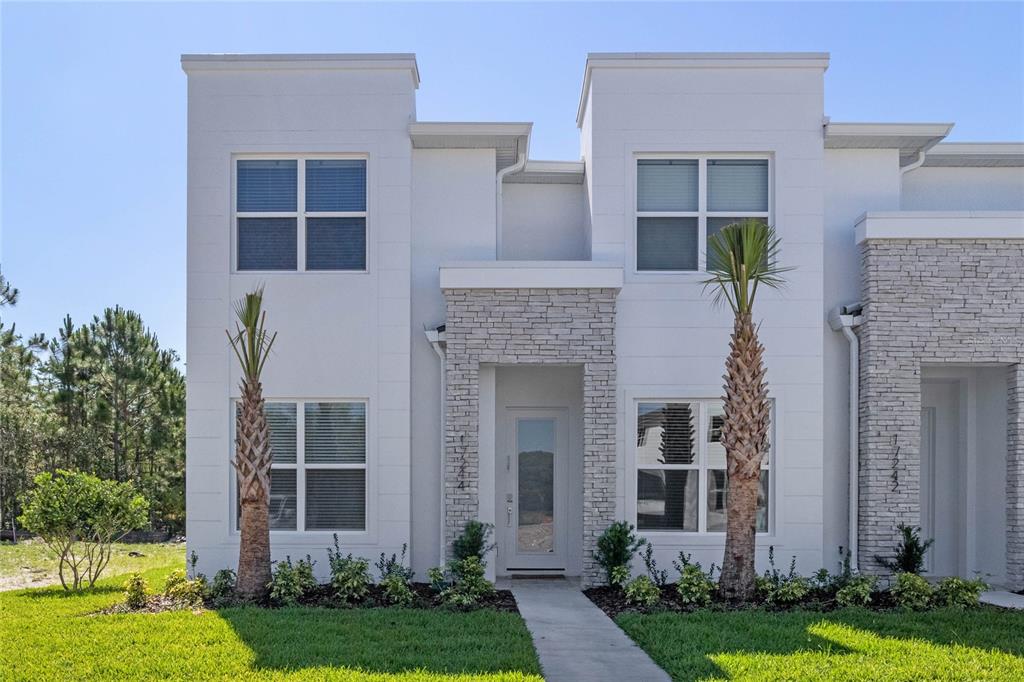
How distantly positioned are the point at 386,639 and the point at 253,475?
2.97 m

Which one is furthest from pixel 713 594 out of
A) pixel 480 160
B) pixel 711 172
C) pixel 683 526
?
pixel 480 160

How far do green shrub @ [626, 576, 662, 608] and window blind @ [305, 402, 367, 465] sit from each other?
3.95 meters

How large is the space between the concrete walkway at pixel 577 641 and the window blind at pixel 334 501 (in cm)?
236

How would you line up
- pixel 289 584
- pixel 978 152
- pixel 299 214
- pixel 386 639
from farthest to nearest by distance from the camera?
pixel 978 152 → pixel 299 214 → pixel 289 584 → pixel 386 639

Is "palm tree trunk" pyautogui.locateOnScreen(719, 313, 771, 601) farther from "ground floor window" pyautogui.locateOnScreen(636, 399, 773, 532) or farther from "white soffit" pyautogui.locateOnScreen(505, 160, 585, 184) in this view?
"white soffit" pyautogui.locateOnScreen(505, 160, 585, 184)

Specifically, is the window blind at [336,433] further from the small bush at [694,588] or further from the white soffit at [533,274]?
the small bush at [694,588]

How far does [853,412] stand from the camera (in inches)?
450

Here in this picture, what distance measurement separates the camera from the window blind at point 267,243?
37.9 feet

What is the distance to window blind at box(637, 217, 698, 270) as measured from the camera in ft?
38.2

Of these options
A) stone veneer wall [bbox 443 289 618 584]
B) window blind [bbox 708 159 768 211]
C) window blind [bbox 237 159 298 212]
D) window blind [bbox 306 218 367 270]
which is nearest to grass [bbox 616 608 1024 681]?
stone veneer wall [bbox 443 289 618 584]

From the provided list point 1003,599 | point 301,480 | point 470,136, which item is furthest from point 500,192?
point 1003,599

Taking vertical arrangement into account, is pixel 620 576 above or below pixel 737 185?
below

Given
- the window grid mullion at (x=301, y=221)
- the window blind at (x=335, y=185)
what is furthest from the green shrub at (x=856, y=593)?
the window grid mullion at (x=301, y=221)

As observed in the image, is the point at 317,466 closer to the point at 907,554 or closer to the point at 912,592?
the point at 912,592
